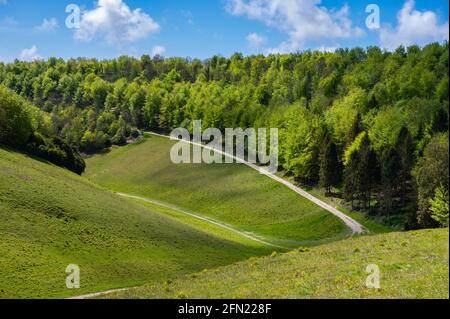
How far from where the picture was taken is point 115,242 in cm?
5638

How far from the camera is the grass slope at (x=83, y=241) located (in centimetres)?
4544

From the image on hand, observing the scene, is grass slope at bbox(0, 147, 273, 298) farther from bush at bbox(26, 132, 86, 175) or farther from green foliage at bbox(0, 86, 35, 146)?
bush at bbox(26, 132, 86, 175)

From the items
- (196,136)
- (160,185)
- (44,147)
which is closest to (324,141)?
(160,185)

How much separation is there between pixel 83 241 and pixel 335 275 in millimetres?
35561

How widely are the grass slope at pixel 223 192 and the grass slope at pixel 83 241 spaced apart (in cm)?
2074

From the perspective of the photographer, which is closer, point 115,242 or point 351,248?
point 351,248

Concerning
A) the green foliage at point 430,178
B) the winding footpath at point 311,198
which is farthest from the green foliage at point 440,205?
the winding footpath at point 311,198

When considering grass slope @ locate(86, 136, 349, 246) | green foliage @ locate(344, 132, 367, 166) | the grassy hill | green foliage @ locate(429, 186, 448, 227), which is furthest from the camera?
green foliage @ locate(344, 132, 367, 166)

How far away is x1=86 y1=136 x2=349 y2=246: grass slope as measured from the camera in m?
91.5

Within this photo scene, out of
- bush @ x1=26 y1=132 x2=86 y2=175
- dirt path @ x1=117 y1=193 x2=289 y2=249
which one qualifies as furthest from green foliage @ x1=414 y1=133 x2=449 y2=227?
bush @ x1=26 y1=132 x2=86 y2=175

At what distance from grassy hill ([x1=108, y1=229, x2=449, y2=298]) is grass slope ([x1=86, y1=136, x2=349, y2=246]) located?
47.8 meters

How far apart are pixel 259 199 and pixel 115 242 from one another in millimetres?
58731

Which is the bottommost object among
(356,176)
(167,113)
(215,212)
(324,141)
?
(215,212)
